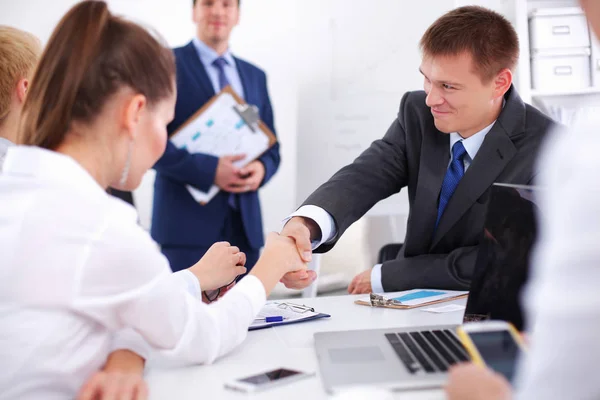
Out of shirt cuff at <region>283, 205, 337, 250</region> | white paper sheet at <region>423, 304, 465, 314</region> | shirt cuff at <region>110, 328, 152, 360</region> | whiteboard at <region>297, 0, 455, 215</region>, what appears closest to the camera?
shirt cuff at <region>110, 328, 152, 360</region>

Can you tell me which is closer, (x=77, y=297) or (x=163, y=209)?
(x=77, y=297)

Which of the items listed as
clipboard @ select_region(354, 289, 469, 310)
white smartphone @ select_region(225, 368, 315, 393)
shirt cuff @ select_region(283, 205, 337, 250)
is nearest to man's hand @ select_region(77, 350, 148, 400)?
white smartphone @ select_region(225, 368, 315, 393)

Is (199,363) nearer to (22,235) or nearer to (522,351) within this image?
(22,235)

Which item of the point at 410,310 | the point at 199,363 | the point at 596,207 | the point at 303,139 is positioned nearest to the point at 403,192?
the point at 303,139

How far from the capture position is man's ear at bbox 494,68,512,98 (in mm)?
1884

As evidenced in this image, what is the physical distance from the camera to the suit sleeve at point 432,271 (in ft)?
5.42

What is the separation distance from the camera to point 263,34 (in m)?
4.32

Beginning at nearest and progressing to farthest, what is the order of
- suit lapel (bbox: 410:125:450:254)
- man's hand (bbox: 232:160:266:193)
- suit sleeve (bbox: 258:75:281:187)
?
suit lapel (bbox: 410:125:450:254) → man's hand (bbox: 232:160:266:193) → suit sleeve (bbox: 258:75:281:187)

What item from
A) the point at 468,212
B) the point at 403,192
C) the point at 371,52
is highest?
the point at 371,52

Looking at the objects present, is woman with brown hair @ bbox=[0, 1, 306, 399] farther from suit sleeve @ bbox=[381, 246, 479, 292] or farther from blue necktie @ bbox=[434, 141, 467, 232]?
blue necktie @ bbox=[434, 141, 467, 232]

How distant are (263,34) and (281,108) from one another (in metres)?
0.51

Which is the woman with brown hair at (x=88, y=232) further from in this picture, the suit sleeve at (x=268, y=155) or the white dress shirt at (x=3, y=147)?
the suit sleeve at (x=268, y=155)

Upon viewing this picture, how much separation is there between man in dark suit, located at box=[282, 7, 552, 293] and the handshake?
16 cm

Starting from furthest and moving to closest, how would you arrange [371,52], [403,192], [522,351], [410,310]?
[371,52] < [403,192] < [410,310] < [522,351]
